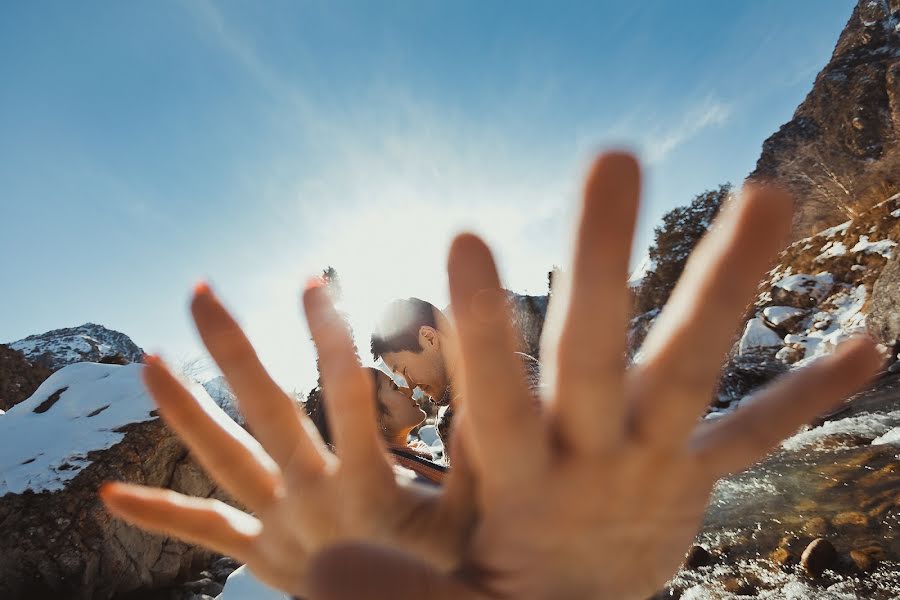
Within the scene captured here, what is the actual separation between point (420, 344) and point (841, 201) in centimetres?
3030

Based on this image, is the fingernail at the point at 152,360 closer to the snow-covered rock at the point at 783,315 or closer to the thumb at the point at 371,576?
the thumb at the point at 371,576

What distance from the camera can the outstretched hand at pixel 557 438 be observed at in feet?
1.47

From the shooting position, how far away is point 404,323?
8.71 feet

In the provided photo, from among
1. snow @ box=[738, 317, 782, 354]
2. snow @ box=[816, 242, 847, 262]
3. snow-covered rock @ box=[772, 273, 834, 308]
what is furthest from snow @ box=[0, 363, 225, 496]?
snow @ box=[816, 242, 847, 262]

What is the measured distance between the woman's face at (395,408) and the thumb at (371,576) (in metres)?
1.98

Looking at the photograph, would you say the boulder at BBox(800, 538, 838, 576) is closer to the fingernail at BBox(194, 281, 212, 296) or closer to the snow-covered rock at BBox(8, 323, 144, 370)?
the fingernail at BBox(194, 281, 212, 296)

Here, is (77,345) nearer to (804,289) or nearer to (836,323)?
(804,289)

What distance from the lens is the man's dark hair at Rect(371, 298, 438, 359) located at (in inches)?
103

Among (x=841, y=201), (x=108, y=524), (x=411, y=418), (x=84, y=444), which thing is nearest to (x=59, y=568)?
(x=108, y=524)

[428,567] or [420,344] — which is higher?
[420,344]

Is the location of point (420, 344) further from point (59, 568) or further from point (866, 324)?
point (866, 324)

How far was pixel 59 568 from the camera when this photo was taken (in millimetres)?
5625

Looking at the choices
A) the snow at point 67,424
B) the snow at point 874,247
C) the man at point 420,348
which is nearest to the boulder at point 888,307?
the snow at point 874,247

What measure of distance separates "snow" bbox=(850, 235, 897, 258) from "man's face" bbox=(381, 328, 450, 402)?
17288mm
